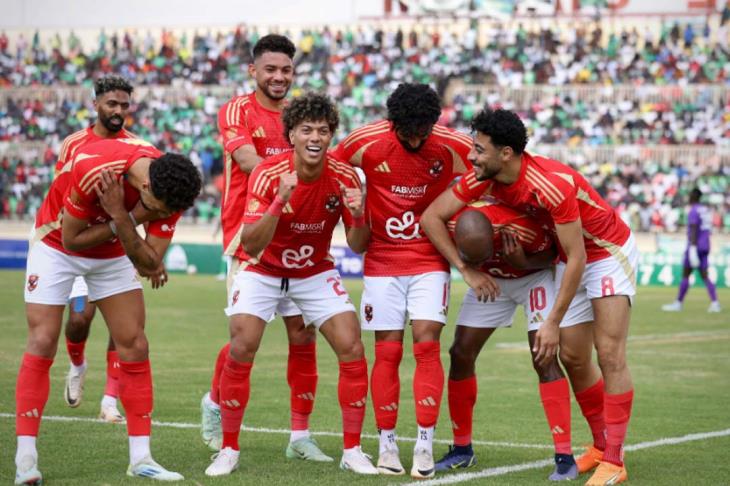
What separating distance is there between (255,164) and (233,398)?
1714 mm

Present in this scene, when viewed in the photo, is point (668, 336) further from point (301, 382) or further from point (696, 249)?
point (301, 382)

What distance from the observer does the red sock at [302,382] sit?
8.62 meters

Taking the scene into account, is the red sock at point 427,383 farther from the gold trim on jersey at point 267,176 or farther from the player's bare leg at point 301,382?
the gold trim on jersey at point 267,176

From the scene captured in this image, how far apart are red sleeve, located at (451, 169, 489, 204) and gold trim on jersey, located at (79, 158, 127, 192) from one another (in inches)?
86.3

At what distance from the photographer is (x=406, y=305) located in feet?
26.7

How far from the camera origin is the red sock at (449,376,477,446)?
27.0ft

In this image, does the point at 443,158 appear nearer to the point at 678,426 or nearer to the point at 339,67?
the point at 678,426

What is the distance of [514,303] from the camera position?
323 inches

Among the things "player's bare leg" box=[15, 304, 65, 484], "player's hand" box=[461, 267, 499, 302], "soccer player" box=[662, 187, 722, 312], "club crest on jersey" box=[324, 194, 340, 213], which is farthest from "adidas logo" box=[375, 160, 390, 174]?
"soccer player" box=[662, 187, 722, 312]

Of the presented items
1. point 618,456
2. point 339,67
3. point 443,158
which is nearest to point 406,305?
point 443,158

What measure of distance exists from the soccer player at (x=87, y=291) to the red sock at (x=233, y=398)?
56.6 inches

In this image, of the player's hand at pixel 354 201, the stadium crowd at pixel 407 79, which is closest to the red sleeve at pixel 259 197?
the player's hand at pixel 354 201

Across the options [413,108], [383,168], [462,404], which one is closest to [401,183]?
[383,168]

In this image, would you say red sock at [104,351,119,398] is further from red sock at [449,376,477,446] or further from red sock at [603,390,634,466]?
red sock at [603,390,634,466]
